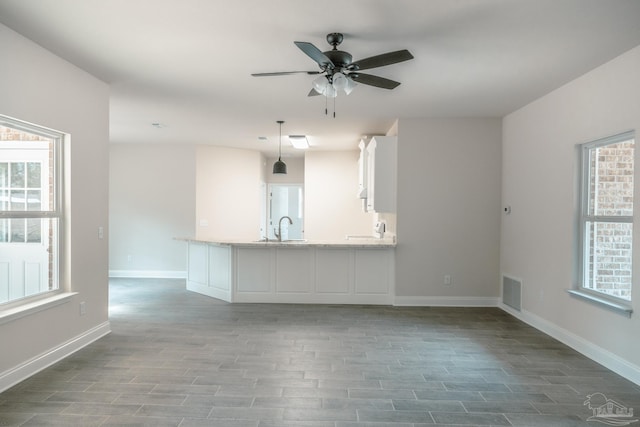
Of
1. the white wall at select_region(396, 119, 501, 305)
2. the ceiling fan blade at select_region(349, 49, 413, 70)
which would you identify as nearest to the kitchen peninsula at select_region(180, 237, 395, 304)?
the white wall at select_region(396, 119, 501, 305)

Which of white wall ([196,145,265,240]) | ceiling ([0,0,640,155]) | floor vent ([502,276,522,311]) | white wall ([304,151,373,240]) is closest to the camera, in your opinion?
ceiling ([0,0,640,155])

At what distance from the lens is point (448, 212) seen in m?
5.48

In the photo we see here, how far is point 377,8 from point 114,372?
11.1ft

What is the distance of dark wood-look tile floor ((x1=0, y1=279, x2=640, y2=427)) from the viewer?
2523 mm

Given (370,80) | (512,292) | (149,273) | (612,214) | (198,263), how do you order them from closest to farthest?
(370,80), (612,214), (512,292), (198,263), (149,273)

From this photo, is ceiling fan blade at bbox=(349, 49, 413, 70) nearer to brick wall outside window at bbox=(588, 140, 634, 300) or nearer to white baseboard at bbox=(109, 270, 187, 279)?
brick wall outside window at bbox=(588, 140, 634, 300)

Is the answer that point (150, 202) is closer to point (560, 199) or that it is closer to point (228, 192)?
point (228, 192)

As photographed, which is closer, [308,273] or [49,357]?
[49,357]

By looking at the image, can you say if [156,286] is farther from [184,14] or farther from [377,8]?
[377,8]

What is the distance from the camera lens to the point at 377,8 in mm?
2545

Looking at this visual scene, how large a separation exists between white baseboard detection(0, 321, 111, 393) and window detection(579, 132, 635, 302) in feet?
16.0

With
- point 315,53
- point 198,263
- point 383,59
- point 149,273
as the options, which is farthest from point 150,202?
point 383,59

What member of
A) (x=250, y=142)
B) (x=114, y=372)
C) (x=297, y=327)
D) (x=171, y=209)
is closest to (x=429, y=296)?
(x=297, y=327)

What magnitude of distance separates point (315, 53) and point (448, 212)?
3.59 metres
